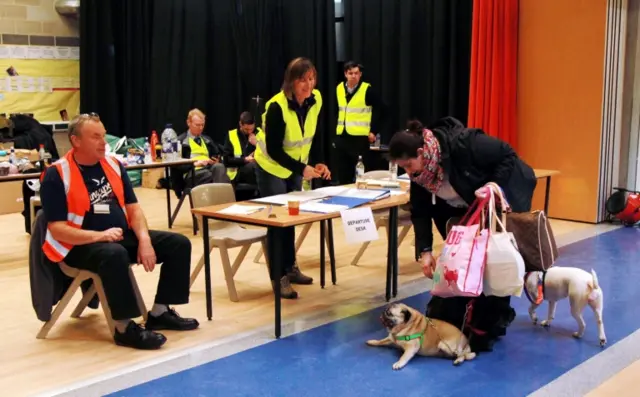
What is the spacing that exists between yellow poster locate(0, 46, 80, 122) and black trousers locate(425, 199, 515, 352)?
6.83 meters

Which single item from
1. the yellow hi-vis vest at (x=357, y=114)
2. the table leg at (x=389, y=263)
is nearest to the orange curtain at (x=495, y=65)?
the yellow hi-vis vest at (x=357, y=114)

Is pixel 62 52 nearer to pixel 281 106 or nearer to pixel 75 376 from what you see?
pixel 281 106

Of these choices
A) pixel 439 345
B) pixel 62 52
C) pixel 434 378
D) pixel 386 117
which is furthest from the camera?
pixel 62 52

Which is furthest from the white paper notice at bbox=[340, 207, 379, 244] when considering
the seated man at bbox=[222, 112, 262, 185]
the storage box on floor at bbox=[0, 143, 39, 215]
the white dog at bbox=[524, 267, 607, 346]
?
the storage box on floor at bbox=[0, 143, 39, 215]

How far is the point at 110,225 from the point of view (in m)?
3.50

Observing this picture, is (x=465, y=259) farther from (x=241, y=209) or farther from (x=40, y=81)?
(x=40, y=81)

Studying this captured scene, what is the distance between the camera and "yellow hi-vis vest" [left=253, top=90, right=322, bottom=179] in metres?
4.07

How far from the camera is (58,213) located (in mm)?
3348

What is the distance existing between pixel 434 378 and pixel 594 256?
8.34ft

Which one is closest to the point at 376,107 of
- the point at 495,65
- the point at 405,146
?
the point at 495,65

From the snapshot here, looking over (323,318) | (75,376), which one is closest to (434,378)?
(323,318)

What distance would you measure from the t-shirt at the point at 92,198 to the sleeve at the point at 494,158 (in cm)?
166

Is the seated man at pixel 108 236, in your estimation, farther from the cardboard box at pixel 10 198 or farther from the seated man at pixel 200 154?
the cardboard box at pixel 10 198

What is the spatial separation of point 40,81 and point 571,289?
295 inches
